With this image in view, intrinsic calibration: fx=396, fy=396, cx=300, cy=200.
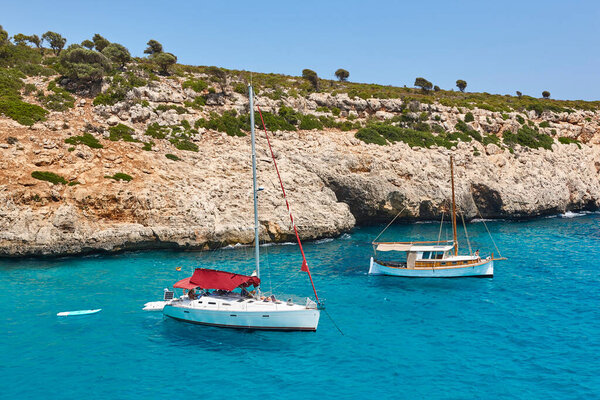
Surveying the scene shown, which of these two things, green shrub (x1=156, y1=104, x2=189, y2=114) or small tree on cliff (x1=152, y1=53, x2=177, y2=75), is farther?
small tree on cliff (x1=152, y1=53, x2=177, y2=75)

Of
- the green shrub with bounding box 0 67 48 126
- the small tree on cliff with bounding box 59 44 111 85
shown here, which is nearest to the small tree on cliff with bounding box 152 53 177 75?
the small tree on cliff with bounding box 59 44 111 85

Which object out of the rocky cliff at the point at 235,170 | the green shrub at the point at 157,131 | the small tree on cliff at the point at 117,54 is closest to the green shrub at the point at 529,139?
the rocky cliff at the point at 235,170

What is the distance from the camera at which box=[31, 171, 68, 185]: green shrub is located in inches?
1443

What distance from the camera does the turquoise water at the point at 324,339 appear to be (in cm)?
1675

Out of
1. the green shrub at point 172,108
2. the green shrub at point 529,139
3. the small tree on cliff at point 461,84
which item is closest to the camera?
the green shrub at point 172,108

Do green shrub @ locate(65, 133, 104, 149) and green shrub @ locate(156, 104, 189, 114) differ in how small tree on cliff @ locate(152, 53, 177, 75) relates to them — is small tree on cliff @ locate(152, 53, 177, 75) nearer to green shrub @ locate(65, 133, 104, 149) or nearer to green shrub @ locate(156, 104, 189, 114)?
green shrub @ locate(156, 104, 189, 114)

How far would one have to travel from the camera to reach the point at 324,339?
827 inches

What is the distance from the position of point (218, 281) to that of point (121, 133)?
3005 centimetres

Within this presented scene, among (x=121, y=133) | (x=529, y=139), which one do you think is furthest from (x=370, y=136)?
(x=121, y=133)

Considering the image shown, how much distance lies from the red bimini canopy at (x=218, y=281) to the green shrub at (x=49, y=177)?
69.8ft

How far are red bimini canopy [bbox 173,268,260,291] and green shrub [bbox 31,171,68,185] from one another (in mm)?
21286

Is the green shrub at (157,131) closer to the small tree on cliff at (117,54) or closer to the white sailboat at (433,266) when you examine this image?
the small tree on cliff at (117,54)

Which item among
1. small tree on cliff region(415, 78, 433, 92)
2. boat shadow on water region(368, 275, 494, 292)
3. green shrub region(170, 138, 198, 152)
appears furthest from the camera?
small tree on cliff region(415, 78, 433, 92)

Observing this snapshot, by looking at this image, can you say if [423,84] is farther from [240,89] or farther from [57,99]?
[57,99]
